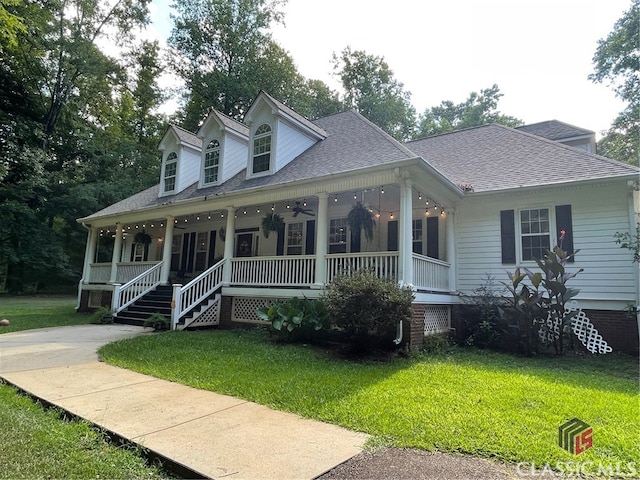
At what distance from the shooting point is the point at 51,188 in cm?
2530

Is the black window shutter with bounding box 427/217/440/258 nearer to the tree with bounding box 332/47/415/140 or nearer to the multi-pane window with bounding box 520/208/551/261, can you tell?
the multi-pane window with bounding box 520/208/551/261

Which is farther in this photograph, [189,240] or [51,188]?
[51,188]

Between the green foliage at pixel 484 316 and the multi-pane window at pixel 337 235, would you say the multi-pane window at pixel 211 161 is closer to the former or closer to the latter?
the multi-pane window at pixel 337 235

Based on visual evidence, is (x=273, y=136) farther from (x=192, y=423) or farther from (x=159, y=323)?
(x=192, y=423)

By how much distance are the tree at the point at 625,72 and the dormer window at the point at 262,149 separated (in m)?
16.9

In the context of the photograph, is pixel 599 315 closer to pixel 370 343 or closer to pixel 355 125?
pixel 370 343

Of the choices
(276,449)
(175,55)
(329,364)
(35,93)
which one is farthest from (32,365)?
(175,55)

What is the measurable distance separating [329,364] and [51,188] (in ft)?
87.8

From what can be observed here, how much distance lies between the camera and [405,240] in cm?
799

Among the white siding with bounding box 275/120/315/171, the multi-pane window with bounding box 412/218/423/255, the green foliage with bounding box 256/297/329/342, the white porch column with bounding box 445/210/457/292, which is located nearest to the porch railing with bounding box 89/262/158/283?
the white siding with bounding box 275/120/315/171

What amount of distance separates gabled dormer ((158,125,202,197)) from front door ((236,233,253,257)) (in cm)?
296

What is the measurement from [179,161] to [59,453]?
1291 cm

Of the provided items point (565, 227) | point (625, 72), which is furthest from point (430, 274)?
point (625, 72)

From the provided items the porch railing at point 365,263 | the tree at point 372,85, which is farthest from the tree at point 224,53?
the porch railing at point 365,263
